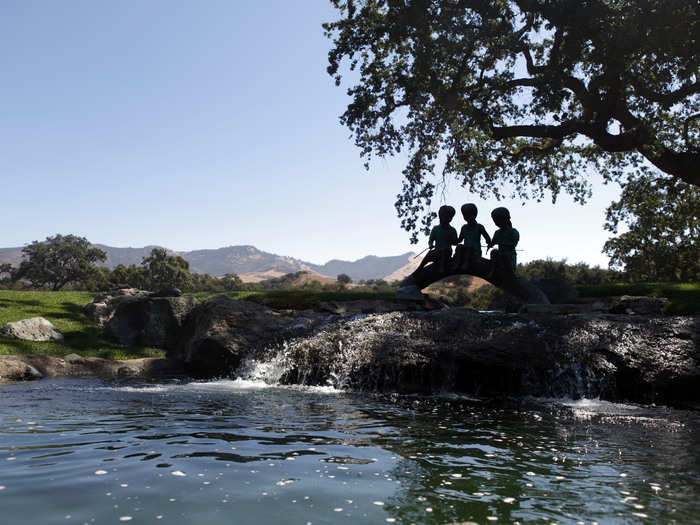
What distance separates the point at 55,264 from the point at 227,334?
72355 millimetres

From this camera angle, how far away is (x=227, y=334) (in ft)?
53.2

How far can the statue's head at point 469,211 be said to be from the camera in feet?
63.5

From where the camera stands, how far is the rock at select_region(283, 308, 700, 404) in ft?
37.1

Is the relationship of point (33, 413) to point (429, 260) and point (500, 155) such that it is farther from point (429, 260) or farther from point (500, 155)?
point (500, 155)

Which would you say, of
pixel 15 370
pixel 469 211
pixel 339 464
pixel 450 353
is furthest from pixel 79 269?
pixel 339 464

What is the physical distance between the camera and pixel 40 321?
62.7 feet

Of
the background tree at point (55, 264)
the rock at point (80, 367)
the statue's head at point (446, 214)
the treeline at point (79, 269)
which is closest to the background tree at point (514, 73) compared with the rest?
the statue's head at point (446, 214)

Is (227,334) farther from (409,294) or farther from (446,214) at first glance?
(446,214)

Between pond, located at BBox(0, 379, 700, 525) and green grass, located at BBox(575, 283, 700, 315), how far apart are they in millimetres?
8973

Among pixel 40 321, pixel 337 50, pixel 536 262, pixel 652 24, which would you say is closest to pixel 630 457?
pixel 652 24

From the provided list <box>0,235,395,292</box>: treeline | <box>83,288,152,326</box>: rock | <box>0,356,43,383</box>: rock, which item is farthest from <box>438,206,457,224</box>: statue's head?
<box>0,235,395,292</box>: treeline

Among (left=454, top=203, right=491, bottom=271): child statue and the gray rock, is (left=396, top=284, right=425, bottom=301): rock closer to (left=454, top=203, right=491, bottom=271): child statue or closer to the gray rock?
(left=454, top=203, right=491, bottom=271): child statue

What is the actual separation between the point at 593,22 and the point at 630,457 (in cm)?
1609

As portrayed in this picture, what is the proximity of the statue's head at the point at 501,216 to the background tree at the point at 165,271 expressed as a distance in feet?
178
